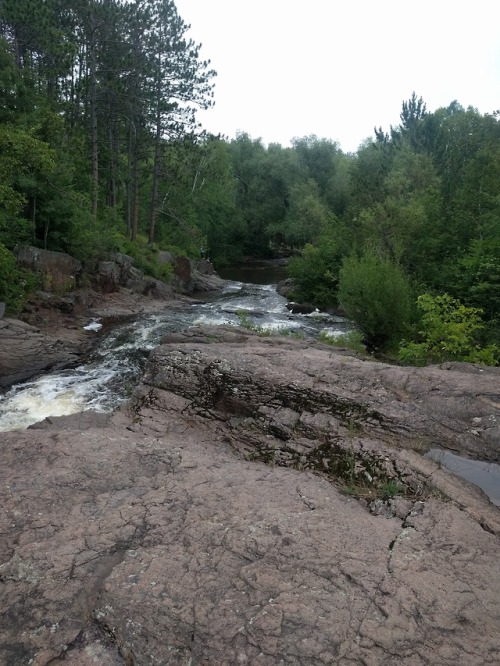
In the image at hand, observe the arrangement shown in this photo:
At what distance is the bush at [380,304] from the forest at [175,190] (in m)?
0.04

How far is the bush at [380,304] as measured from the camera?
13352 millimetres

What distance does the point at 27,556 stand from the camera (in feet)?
11.4

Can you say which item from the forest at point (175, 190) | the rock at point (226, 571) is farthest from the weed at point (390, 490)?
the forest at point (175, 190)

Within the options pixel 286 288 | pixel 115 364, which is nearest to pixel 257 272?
pixel 286 288

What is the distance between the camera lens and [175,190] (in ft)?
111

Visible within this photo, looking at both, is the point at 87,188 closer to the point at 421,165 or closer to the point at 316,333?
the point at 316,333

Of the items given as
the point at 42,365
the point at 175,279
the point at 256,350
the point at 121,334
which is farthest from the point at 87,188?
the point at 256,350

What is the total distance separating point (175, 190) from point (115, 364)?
2559cm

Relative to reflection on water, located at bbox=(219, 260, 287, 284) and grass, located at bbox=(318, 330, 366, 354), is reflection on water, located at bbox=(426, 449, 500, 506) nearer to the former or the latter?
grass, located at bbox=(318, 330, 366, 354)

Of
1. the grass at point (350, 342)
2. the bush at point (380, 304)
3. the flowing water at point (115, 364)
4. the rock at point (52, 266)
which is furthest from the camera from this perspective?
the rock at point (52, 266)

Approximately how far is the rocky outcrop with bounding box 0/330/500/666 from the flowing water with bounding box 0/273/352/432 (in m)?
2.30

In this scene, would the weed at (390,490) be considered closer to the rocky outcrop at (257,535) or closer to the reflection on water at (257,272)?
the rocky outcrop at (257,535)

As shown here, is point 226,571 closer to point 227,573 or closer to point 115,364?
point 227,573

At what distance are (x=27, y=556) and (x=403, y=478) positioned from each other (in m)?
3.85
